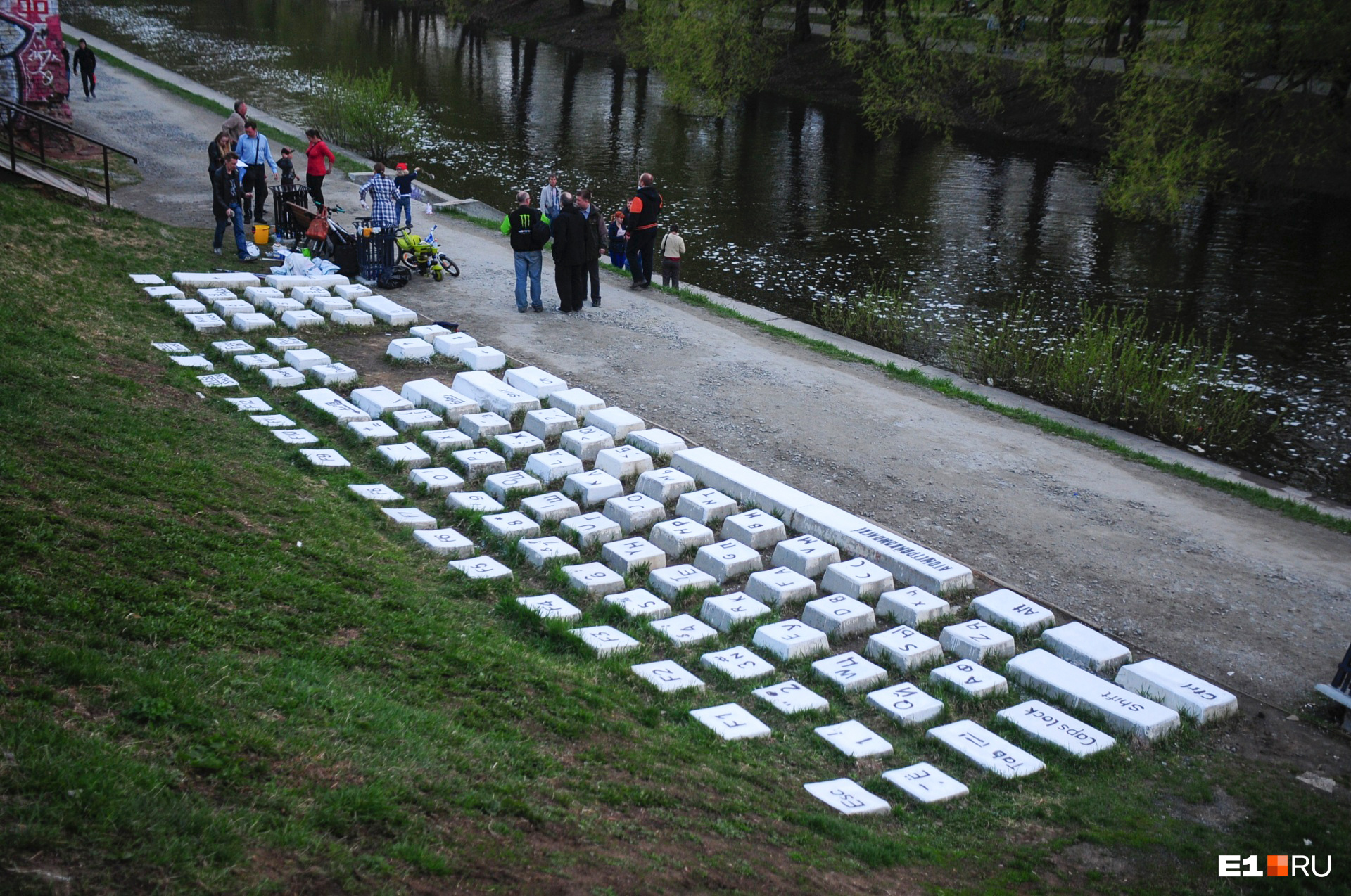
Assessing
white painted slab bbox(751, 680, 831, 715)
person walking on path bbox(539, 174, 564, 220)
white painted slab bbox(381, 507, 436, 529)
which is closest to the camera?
white painted slab bbox(751, 680, 831, 715)

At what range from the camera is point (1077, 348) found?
16953 millimetres

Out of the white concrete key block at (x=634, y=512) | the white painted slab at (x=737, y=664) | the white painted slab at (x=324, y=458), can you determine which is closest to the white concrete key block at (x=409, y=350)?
the white painted slab at (x=324, y=458)

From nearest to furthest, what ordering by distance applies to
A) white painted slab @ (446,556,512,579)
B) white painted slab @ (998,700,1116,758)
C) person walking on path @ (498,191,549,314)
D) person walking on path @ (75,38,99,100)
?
white painted slab @ (998,700,1116,758) → white painted slab @ (446,556,512,579) → person walking on path @ (498,191,549,314) → person walking on path @ (75,38,99,100)

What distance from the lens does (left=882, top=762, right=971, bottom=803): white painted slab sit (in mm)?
6426

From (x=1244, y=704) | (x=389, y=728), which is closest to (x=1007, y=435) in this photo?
(x=1244, y=704)

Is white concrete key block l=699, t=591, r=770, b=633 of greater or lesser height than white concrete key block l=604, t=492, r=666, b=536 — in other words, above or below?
below

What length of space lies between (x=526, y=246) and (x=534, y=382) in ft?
12.1

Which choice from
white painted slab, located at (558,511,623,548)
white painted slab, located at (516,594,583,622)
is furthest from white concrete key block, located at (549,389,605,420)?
white painted slab, located at (516,594,583,622)

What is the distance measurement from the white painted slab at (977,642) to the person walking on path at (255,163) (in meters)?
13.8

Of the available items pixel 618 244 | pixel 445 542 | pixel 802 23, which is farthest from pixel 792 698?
pixel 802 23

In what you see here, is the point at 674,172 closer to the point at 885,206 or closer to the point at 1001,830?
the point at 885,206

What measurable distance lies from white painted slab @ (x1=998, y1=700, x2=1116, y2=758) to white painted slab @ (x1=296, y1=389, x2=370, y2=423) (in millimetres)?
6775

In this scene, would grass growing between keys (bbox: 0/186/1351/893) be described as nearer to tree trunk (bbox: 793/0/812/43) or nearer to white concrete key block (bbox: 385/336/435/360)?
white concrete key block (bbox: 385/336/435/360)

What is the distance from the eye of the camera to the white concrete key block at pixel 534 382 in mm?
12047
